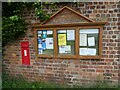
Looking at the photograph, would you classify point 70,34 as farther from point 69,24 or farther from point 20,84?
point 20,84

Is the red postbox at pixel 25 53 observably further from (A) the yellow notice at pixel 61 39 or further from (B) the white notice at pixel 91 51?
(B) the white notice at pixel 91 51

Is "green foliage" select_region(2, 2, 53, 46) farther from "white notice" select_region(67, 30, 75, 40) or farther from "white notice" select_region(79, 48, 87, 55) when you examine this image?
"white notice" select_region(79, 48, 87, 55)

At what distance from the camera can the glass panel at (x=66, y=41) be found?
21.8 ft

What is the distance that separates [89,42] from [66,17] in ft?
2.88

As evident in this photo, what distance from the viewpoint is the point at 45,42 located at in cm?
695

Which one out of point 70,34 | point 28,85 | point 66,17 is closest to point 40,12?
point 66,17

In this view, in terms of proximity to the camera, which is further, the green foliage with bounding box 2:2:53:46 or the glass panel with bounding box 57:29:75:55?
the green foliage with bounding box 2:2:53:46

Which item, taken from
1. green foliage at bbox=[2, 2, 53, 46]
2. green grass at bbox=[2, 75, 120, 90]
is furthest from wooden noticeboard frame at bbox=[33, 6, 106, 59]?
green grass at bbox=[2, 75, 120, 90]

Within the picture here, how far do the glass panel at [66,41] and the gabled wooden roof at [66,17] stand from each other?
0.84ft

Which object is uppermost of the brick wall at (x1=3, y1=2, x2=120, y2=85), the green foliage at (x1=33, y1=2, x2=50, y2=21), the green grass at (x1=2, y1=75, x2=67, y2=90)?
the green foliage at (x1=33, y1=2, x2=50, y2=21)

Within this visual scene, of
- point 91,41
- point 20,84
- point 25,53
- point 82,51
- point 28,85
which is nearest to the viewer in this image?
point 91,41

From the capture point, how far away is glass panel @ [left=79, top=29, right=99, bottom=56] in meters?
Result: 6.42

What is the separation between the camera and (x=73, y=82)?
6.80 m

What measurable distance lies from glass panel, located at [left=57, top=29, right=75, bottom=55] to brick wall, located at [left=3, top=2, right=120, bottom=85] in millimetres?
270
